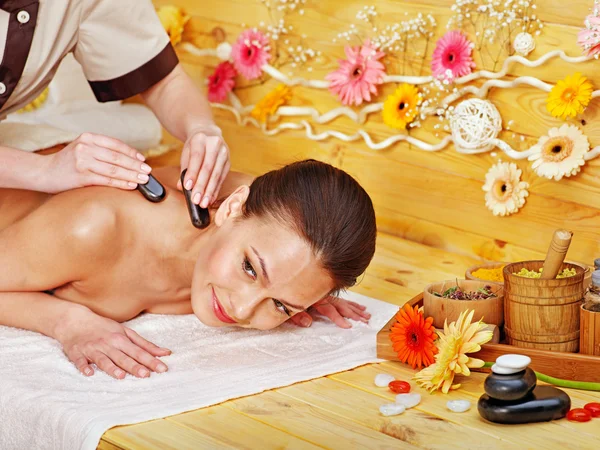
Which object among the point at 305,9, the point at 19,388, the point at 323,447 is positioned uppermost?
the point at 305,9

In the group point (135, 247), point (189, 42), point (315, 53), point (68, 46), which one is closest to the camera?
point (135, 247)

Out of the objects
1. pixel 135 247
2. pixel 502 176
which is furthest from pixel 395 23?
pixel 135 247

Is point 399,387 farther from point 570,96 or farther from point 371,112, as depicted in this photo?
point 371,112

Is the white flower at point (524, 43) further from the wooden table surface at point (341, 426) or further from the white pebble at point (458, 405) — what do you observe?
the white pebble at point (458, 405)

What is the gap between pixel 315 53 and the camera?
2867 mm

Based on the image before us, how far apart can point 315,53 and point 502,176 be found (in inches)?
29.6

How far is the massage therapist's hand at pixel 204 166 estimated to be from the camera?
2006 millimetres

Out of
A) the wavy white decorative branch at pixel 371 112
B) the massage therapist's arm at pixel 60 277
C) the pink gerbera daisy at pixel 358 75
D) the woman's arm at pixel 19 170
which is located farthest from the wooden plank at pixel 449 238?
the woman's arm at pixel 19 170

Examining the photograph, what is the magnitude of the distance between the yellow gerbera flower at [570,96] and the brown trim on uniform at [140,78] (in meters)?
0.97

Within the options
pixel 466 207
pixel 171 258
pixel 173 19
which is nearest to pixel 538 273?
pixel 466 207

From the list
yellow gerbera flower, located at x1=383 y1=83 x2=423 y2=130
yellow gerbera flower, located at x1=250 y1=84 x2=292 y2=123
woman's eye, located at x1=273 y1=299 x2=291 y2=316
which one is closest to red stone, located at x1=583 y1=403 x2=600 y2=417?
woman's eye, located at x1=273 y1=299 x2=291 y2=316

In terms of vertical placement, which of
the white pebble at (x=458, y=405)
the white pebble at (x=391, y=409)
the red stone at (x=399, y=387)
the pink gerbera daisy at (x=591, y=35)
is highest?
the pink gerbera daisy at (x=591, y=35)

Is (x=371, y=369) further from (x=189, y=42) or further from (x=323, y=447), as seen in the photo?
(x=189, y=42)

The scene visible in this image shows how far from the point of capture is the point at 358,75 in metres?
2.72
